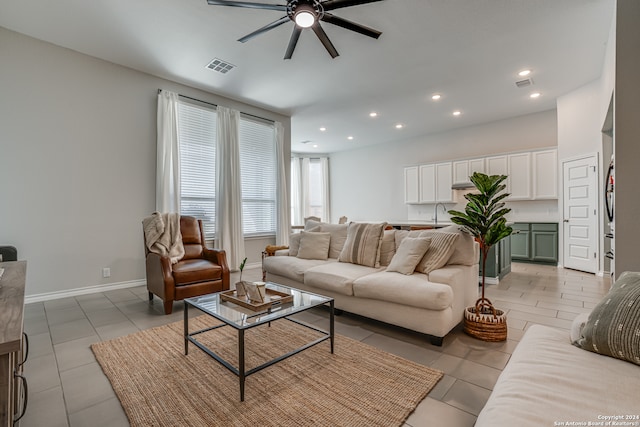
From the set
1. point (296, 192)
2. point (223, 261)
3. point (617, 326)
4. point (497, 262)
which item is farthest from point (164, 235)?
point (296, 192)

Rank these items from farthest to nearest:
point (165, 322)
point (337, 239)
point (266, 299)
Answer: point (337, 239) < point (165, 322) < point (266, 299)

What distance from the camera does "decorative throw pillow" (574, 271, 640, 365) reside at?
1173 millimetres

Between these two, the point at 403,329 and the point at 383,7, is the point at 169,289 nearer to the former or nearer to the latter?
the point at 403,329

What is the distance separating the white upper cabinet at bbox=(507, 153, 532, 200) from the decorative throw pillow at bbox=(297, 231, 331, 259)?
4551 mm

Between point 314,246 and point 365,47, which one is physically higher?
point 365,47

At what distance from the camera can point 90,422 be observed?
1.52 meters

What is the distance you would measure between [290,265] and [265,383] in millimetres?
1717

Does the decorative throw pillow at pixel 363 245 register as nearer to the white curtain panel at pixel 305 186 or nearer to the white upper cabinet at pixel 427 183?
the white upper cabinet at pixel 427 183

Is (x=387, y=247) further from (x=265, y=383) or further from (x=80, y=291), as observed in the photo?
(x=80, y=291)

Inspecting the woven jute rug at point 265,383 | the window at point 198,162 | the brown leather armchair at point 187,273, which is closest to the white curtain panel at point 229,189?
the window at point 198,162

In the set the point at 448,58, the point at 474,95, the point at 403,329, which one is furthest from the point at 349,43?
the point at 403,329

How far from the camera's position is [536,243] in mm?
5766

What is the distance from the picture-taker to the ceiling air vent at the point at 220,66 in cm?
397

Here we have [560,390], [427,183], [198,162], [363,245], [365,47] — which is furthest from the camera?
[427,183]
